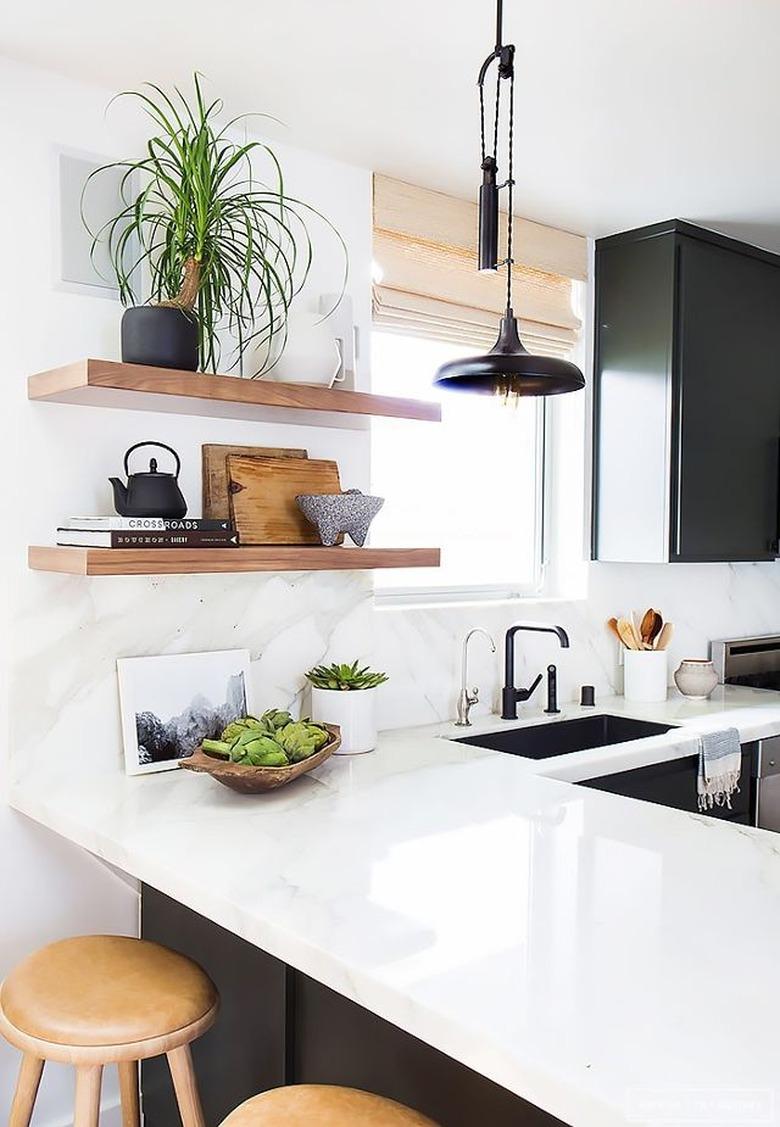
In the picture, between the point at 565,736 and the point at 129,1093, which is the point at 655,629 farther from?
the point at 129,1093

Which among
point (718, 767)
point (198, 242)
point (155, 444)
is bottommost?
point (718, 767)

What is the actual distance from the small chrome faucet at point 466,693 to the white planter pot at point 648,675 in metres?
0.57

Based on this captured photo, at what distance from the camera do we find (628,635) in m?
3.36

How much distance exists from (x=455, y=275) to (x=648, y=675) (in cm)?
139

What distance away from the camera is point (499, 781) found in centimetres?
218

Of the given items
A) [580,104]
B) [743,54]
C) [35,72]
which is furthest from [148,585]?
[743,54]

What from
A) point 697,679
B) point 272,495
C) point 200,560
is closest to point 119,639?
point 200,560

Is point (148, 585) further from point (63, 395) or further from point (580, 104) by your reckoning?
point (580, 104)

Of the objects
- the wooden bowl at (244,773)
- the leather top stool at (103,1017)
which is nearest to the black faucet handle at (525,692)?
the wooden bowl at (244,773)

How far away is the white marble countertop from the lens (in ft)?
3.44

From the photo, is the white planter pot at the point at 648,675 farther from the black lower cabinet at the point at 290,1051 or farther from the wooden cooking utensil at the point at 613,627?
the black lower cabinet at the point at 290,1051

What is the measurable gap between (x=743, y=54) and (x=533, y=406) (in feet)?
4.70

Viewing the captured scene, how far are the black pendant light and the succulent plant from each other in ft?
2.64

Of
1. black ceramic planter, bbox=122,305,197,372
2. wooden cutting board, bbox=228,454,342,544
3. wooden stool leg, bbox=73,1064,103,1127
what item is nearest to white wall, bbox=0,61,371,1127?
wooden cutting board, bbox=228,454,342,544
